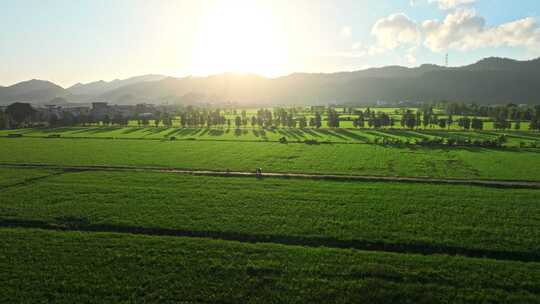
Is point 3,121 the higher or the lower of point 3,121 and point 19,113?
the lower

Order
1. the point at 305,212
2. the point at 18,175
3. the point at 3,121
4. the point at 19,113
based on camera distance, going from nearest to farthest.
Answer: the point at 305,212
the point at 18,175
the point at 3,121
the point at 19,113

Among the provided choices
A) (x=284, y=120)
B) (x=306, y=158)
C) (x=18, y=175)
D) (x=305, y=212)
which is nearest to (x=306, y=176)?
(x=306, y=158)

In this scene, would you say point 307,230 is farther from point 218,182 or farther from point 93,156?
point 93,156

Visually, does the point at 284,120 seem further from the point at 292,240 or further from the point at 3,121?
the point at 3,121

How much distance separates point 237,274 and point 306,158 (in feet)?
142

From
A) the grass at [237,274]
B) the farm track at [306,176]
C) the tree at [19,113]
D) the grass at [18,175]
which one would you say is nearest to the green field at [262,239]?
the grass at [237,274]

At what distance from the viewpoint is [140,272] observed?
63.4 ft

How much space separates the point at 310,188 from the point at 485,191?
20.9 metres

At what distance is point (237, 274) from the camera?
19156mm

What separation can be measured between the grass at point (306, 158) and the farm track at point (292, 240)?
82.2 ft

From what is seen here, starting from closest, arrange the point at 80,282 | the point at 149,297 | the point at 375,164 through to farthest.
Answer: the point at 149,297
the point at 80,282
the point at 375,164

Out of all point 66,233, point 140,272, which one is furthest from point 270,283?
point 66,233

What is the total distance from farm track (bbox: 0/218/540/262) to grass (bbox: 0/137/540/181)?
25055 mm

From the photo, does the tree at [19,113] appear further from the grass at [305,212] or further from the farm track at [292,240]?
the farm track at [292,240]
